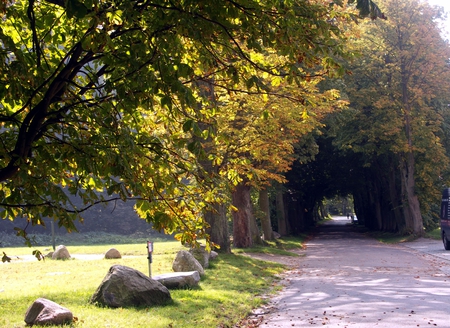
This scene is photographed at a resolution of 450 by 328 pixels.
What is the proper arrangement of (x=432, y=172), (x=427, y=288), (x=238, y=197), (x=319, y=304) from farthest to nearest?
(x=432, y=172) → (x=238, y=197) → (x=427, y=288) → (x=319, y=304)

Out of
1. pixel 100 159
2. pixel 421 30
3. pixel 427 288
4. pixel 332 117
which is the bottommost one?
pixel 427 288

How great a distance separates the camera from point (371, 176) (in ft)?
169

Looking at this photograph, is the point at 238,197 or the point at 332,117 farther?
the point at 332,117

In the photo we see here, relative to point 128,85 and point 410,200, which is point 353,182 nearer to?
point 410,200

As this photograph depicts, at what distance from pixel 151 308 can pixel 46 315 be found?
2320mm

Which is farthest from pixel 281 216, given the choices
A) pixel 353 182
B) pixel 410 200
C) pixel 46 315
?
pixel 46 315

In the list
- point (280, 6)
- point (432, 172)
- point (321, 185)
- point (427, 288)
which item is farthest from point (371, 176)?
point (280, 6)

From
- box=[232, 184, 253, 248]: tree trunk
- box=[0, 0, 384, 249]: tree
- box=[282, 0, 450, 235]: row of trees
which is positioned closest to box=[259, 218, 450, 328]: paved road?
box=[0, 0, 384, 249]: tree

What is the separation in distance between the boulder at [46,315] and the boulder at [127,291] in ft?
5.78

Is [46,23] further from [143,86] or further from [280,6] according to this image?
[280,6]

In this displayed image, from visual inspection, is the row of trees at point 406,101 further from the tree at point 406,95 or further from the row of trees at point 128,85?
the row of trees at point 128,85

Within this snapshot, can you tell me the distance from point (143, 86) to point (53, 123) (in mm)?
1246

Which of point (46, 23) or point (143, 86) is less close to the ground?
point (46, 23)

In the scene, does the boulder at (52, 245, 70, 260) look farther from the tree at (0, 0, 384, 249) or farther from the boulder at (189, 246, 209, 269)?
the tree at (0, 0, 384, 249)
